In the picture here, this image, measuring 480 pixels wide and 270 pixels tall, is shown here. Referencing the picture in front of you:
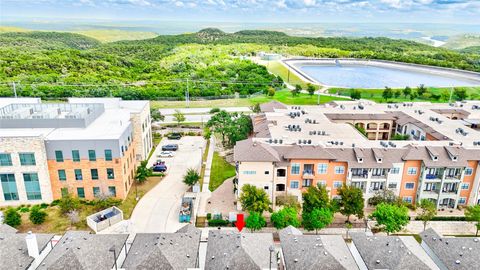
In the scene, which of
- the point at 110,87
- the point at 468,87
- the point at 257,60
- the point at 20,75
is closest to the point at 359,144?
A: the point at 110,87

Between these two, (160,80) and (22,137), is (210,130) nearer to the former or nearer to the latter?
(22,137)

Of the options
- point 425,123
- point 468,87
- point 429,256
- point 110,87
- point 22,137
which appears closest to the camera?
point 429,256

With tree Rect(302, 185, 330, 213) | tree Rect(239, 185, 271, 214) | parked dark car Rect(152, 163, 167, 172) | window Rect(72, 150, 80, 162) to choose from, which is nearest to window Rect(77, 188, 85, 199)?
window Rect(72, 150, 80, 162)

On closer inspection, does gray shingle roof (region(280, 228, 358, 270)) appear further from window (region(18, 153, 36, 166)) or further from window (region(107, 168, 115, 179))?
window (region(18, 153, 36, 166))

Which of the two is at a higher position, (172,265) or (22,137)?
(22,137)

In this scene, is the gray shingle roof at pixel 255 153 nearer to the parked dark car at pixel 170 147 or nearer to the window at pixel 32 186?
the parked dark car at pixel 170 147
